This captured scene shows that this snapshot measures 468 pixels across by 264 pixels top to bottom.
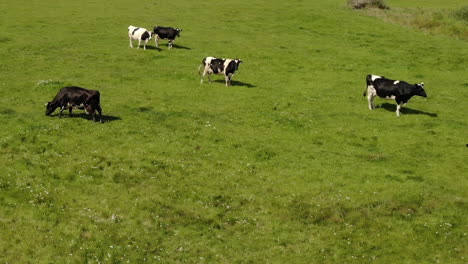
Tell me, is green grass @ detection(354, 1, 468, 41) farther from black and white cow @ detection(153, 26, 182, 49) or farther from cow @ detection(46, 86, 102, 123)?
cow @ detection(46, 86, 102, 123)

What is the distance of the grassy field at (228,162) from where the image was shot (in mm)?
16672

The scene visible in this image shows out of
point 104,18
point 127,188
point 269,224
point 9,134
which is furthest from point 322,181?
point 104,18

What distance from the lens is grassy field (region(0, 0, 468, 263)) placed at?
1667 cm

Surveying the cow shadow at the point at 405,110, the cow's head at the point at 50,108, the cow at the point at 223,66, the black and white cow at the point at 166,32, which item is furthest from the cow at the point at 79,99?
the black and white cow at the point at 166,32

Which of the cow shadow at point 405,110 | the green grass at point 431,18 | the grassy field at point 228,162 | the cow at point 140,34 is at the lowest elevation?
the grassy field at point 228,162

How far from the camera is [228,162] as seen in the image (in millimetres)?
22266

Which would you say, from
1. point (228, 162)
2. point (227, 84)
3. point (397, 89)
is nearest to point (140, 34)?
point (227, 84)

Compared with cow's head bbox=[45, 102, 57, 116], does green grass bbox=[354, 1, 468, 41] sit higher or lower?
higher

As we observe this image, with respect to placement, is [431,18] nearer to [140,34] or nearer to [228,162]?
[140,34]

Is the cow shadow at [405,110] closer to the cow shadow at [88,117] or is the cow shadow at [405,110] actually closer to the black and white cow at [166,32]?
the cow shadow at [88,117]

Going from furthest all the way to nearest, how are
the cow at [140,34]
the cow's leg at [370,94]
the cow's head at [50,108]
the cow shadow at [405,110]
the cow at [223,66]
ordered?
1. the cow at [140,34]
2. the cow at [223,66]
3. the cow's leg at [370,94]
4. the cow shadow at [405,110]
5. the cow's head at [50,108]

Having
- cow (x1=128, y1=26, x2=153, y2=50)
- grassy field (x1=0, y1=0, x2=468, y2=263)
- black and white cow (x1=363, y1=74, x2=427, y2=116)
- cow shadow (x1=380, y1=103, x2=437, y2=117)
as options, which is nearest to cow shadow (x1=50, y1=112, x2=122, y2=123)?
grassy field (x1=0, y1=0, x2=468, y2=263)

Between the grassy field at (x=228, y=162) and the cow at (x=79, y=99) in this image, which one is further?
the cow at (x=79, y=99)

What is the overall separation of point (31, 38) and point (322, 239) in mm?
38041
